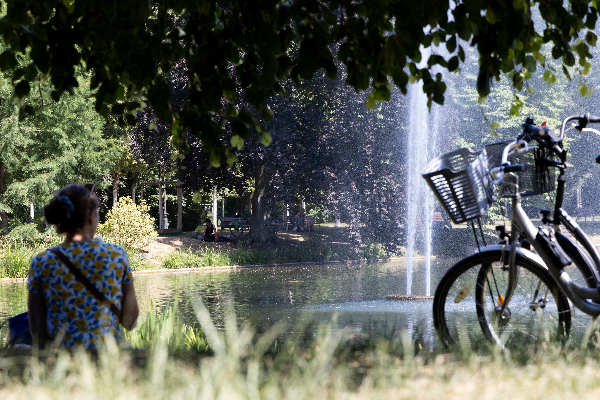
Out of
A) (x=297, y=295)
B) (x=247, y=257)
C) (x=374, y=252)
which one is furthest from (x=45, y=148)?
(x=297, y=295)

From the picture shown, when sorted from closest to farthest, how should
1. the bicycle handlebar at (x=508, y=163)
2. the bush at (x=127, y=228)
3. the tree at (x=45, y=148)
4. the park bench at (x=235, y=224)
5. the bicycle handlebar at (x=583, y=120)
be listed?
the bicycle handlebar at (x=508, y=163), the bicycle handlebar at (x=583, y=120), the bush at (x=127, y=228), the tree at (x=45, y=148), the park bench at (x=235, y=224)

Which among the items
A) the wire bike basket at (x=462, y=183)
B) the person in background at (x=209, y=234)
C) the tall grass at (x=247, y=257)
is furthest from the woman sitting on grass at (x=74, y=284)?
the person in background at (x=209, y=234)

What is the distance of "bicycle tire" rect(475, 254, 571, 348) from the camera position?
4.36 meters

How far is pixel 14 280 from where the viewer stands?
20.7 m

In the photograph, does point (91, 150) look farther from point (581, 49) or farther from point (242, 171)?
point (581, 49)

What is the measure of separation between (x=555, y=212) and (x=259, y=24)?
2.00 m

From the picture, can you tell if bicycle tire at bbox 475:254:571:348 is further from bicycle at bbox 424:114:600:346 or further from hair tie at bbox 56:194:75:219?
hair tie at bbox 56:194:75:219

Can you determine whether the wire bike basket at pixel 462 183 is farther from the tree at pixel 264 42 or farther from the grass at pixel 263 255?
the grass at pixel 263 255

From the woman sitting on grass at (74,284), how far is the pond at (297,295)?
1.91 metres

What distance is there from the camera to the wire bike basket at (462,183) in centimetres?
414

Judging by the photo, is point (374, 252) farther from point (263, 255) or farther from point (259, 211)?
point (259, 211)

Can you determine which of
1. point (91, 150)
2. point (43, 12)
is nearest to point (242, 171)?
point (91, 150)

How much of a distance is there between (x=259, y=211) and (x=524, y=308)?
2655 cm

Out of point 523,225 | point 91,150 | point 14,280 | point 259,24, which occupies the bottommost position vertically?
point 14,280
